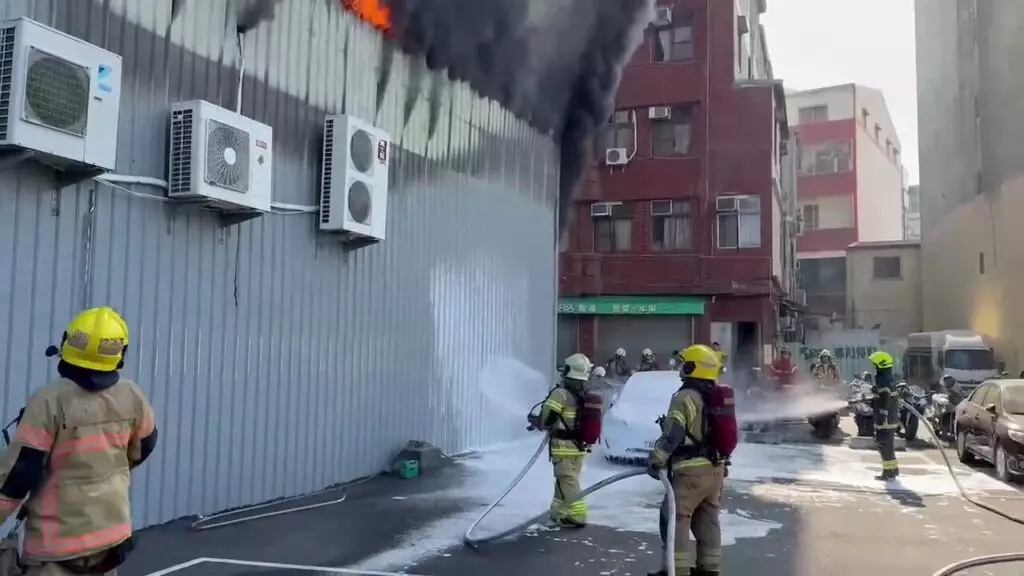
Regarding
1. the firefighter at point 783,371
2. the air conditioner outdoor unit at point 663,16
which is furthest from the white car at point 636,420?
the air conditioner outdoor unit at point 663,16

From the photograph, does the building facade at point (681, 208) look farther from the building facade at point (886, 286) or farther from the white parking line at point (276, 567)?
the white parking line at point (276, 567)

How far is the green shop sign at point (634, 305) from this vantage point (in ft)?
79.0

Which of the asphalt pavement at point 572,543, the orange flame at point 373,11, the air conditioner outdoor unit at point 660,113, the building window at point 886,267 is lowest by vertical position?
the asphalt pavement at point 572,543

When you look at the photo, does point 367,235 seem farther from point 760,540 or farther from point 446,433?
point 760,540

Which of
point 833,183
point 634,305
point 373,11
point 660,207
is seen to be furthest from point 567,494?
point 833,183

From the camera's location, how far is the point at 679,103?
986 inches

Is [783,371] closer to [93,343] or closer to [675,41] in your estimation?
[675,41]

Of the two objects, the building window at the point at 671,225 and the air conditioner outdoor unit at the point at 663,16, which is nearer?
the building window at the point at 671,225

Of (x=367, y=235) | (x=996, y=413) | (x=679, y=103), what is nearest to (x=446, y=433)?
(x=367, y=235)

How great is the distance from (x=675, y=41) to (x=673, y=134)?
2.82 m

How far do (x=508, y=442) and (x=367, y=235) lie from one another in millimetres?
5362

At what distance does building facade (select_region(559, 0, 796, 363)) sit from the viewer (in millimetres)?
24016

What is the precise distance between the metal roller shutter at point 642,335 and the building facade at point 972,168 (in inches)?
362

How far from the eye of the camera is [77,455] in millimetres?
3447
